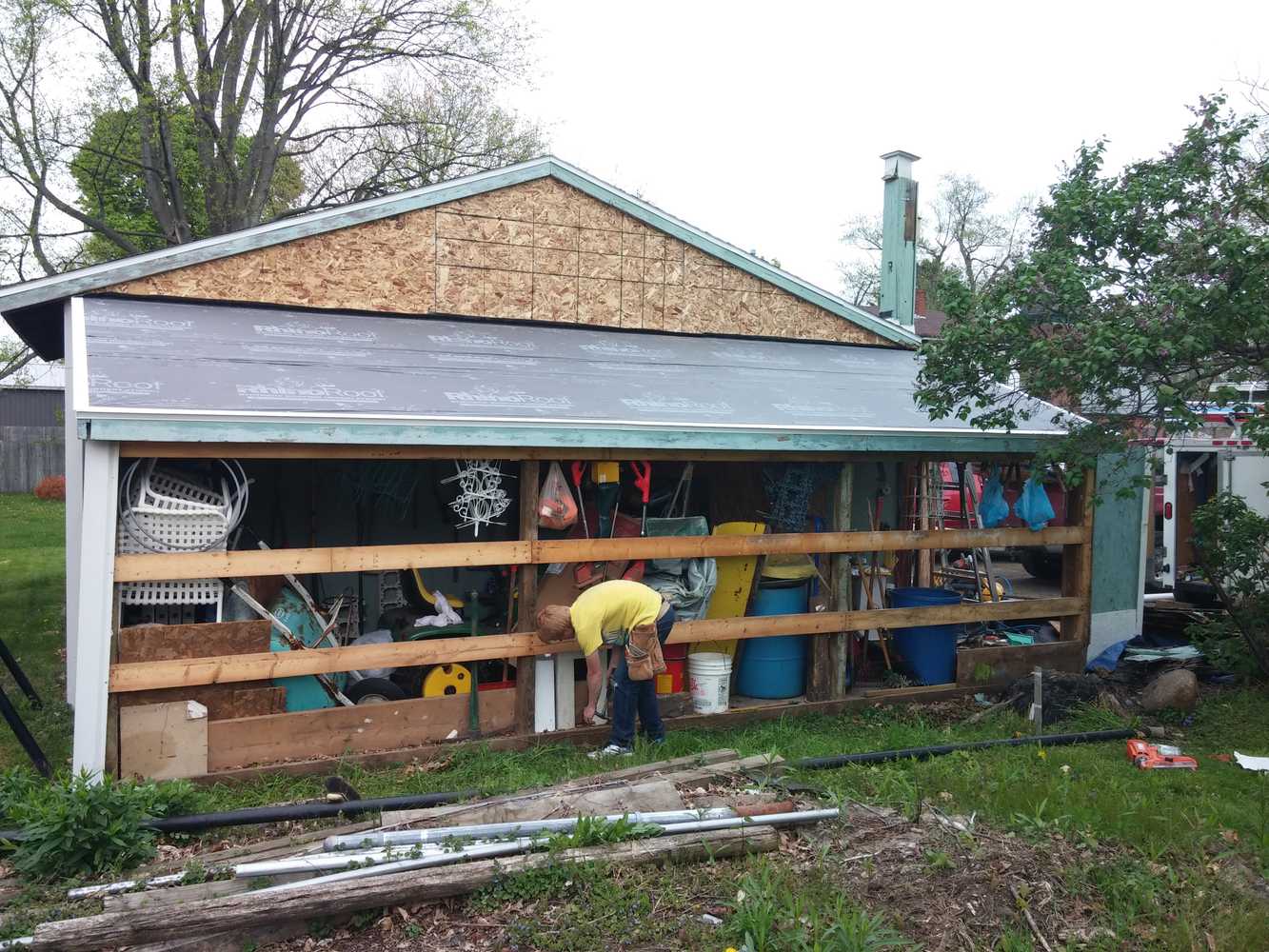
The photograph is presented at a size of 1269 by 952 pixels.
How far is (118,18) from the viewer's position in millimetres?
17562

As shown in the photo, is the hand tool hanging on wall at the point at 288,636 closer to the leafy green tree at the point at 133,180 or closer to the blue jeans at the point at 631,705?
the blue jeans at the point at 631,705

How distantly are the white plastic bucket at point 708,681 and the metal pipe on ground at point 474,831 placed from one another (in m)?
2.89

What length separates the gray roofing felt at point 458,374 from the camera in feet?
21.8

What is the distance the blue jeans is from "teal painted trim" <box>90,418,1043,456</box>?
1.30m

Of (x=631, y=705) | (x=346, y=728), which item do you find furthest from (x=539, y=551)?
(x=346, y=728)

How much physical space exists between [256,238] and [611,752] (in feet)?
16.8

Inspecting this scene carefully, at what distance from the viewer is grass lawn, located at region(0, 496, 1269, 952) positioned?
4.33m

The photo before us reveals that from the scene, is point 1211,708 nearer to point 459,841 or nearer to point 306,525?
point 459,841

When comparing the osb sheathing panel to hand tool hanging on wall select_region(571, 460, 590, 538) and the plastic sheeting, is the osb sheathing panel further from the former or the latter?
the plastic sheeting

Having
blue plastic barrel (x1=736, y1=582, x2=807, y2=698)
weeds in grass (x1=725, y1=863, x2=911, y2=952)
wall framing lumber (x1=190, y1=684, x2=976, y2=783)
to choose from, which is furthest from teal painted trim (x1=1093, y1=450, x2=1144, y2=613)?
weeds in grass (x1=725, y1=863, x2=911, y2=952)

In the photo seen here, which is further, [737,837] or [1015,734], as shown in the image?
[1015,734]

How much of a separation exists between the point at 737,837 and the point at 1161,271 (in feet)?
16.8

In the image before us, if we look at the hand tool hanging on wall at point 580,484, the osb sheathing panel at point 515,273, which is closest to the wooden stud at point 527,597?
the hand tool hanging on wall at point 580,484

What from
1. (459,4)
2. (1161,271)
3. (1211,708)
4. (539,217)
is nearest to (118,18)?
(459,4)
